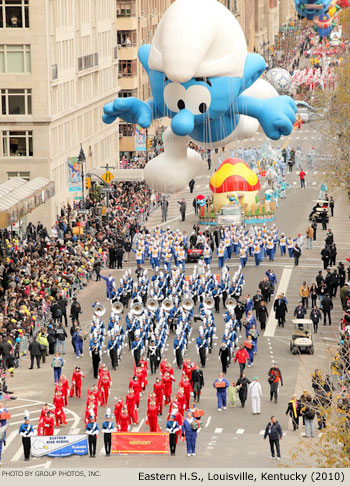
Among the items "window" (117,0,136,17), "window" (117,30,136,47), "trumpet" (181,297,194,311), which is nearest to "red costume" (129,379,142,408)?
"trumpet" (181,297,194,311)

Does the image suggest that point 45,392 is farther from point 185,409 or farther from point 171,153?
point 171,153

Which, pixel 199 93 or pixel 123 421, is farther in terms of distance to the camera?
pixel 123 421

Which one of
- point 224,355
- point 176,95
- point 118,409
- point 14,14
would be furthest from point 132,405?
point 14,14

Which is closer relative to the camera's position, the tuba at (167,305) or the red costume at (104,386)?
the red costume at (104,386)

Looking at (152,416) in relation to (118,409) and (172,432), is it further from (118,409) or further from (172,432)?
(172,432)

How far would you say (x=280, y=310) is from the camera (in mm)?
53344

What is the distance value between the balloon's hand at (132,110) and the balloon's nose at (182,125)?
144cm

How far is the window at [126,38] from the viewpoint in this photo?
10644cm

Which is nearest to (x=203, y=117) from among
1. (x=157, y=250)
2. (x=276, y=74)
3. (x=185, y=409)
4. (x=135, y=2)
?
(x=185, y=409)

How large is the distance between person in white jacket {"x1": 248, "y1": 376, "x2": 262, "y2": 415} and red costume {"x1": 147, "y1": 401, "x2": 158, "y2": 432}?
295 cm

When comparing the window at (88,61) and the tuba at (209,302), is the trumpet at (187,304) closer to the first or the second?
the tuba at (209,302)

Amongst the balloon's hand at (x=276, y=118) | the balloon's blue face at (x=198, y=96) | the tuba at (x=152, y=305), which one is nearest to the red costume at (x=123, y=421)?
the balloon's blue face at (x=198, y=96)

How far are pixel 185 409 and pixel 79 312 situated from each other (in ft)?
37.7

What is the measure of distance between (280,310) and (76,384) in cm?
1097
